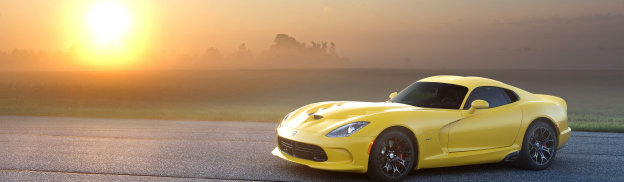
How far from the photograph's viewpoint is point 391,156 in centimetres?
720

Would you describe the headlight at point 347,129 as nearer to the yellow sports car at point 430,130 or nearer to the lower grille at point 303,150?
the yellow sports car at point 430,130

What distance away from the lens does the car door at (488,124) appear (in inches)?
307

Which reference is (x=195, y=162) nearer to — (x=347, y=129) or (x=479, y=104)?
(x=347, y=129)

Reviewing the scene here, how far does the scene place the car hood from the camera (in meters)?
7.37

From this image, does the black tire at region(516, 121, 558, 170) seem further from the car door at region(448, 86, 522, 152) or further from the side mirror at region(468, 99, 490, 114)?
the side mirror at region(468, 99, 490, 114)

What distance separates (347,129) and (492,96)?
2527mm

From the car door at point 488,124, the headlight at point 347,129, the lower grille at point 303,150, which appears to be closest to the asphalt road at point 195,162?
the lower grille at point 303,150

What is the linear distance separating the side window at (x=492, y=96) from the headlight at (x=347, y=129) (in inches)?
73.0

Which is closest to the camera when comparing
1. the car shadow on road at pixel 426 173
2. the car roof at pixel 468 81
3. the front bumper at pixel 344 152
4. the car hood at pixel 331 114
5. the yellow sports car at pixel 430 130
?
the front bumper at pixel 344 152

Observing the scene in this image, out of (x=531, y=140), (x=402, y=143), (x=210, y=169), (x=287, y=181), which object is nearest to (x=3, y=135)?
(x=210, y=169)

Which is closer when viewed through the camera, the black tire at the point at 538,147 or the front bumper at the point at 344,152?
the front bumper at the point at 344,152

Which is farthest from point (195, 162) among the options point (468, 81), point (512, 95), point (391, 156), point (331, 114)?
point (512, 95)

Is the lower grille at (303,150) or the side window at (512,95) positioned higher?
the side window at (512,95)

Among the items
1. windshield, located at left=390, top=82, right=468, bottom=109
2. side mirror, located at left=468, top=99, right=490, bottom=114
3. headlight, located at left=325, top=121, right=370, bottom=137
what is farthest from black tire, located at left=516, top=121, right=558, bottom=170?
headlight, located at left=325, top=121, right=370, bottom=137
